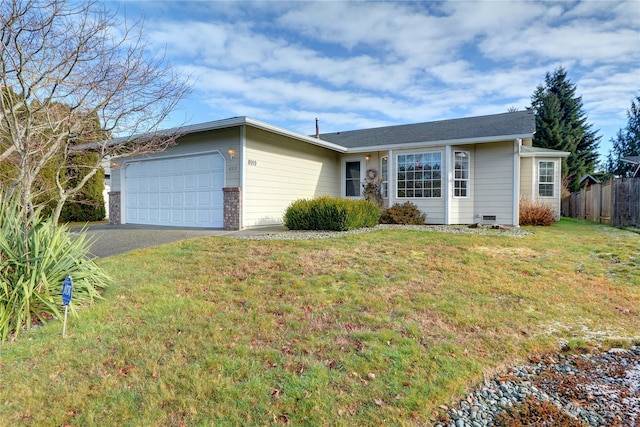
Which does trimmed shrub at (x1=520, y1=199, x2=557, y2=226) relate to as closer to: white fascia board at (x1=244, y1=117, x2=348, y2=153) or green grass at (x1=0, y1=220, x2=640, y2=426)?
green grass at (x1=0, y1=220, x2=640, y2=426)

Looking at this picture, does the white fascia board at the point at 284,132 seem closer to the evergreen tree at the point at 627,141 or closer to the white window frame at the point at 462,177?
the white window frame at the point at 462,177

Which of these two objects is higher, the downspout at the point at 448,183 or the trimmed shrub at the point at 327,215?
the downspout at the point at 448,183

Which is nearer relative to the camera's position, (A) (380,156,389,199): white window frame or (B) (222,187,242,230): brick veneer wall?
(B) (222,187,242,230): brick veneer wall

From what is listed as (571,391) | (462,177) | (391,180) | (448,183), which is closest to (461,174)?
(462,177)

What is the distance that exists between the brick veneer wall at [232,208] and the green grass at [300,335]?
325cm

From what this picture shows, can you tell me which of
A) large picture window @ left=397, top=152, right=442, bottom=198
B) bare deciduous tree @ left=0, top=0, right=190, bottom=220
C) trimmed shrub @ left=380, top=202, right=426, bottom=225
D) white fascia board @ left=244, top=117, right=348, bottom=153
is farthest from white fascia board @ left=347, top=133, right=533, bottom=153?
bare deciduous tree @ left=0, top=0, right=190, bottom=220

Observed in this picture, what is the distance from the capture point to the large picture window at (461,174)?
11617mm

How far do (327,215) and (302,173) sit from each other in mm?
3282

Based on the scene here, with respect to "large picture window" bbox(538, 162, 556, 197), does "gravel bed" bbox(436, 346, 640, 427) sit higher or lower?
lower

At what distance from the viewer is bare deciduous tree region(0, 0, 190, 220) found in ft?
13.2

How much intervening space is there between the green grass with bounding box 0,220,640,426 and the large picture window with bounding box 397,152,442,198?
564 centimetres

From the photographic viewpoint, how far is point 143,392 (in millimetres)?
2457

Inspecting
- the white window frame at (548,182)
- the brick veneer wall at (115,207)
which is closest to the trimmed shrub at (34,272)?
the brick veneer wall at (115,207)

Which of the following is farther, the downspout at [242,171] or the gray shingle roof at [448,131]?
the gray shingle roof at [448,131]
